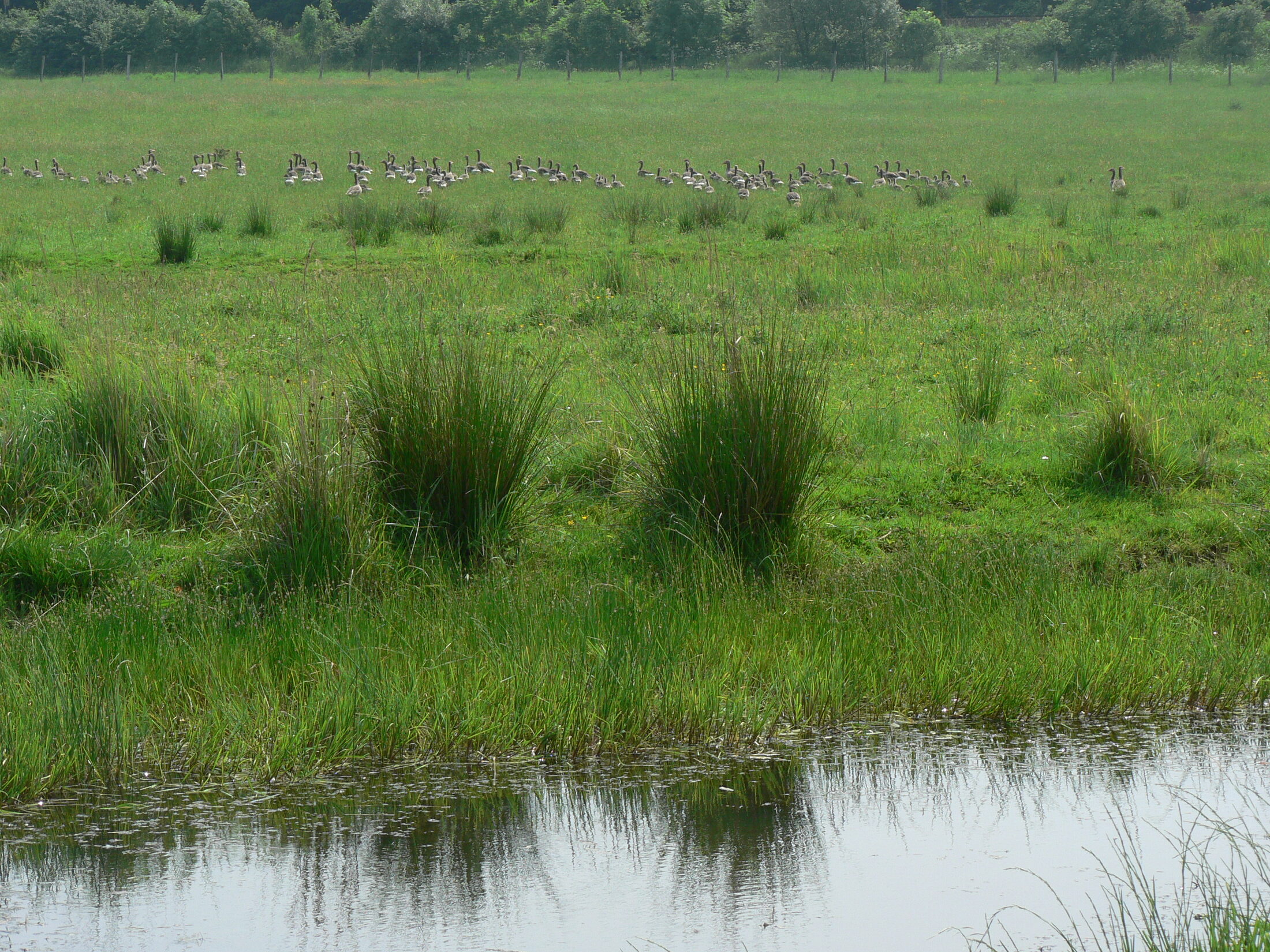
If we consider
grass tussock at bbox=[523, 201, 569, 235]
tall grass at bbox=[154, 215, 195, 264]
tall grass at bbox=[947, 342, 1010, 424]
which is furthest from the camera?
grass tussock at bbox=[523, 201, 569, 235]

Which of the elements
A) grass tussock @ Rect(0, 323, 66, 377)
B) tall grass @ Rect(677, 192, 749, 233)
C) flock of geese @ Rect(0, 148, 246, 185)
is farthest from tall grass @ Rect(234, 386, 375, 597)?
flock of geese @ Rect(0, 148, 246, 185)

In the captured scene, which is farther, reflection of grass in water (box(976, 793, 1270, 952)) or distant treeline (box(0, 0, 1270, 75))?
distant treeline (box(0, 0, 1270, 75))

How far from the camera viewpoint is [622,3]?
67250 millimetres

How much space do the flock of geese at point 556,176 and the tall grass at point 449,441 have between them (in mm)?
17330

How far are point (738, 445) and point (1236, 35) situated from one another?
64.8 m

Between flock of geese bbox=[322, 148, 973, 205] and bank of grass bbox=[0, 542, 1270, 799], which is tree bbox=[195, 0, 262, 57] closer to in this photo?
flock of geese bbox=[322, 148, 973, 205]

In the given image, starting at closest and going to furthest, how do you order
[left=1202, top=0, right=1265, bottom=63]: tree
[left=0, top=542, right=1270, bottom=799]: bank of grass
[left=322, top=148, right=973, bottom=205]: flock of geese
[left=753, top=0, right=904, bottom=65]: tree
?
[left=0, top=542, right=1270, bottom=799]: bank of grass
[left=322, top=148, right=973, bottom=205]: flock of geese
[left=1202, top=0, right=1265, bottom=63]: tree
[left=753, top=0, right=904, bottom=65]: tree

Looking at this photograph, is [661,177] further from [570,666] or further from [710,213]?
[570,666]

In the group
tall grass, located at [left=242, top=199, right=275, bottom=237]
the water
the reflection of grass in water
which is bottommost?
the water

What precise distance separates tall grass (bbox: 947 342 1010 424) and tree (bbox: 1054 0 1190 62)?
5970 centimetres

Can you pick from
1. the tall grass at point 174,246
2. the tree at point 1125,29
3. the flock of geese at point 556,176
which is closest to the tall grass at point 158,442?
the tall grass at point 174,246

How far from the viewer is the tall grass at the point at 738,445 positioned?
6.36 metres

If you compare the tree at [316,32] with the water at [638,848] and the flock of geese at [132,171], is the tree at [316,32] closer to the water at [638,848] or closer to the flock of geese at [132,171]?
the flock of geese at [132,171]

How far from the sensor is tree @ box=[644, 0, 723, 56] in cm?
6325
